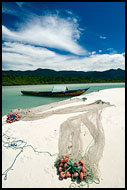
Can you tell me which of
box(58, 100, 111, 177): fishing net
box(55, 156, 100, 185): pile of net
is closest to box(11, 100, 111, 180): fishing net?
box(58, 100, 111, 177): fishing net

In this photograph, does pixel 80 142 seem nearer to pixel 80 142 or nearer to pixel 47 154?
pixel 80 142

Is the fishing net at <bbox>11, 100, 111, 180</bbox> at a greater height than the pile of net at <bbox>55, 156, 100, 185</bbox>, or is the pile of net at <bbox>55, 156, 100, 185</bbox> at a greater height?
the fishing net at <bbox>11, 100, 111, 180</bbox>

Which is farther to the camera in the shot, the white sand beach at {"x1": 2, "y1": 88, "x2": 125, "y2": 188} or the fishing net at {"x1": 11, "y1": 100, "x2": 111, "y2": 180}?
the fishing net at {"x1": 11, "y1": 100, "x2": 111, "y2": 180}

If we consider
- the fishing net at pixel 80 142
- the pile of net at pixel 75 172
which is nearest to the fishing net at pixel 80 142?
the fishing net at pixel 80 142

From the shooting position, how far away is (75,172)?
210 centimetres

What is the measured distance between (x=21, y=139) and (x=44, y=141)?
31.1 inches

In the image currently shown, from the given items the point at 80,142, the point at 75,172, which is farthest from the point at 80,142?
the point at 75,172

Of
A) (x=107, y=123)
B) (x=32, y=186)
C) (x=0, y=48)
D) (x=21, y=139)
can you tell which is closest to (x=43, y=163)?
(x=32, y=186)

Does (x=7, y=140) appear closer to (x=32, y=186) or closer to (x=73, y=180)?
(x=32, y=186)

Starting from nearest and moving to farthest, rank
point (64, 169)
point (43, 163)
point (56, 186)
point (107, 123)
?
point (56, 186) → point (64, 169) → point (43, 163) → point (107, 123)

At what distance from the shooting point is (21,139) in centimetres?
333

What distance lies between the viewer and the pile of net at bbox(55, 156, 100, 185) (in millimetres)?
2027

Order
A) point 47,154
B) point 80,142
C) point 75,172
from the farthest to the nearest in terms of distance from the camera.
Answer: point 80,142 < point 47,154 < point 75,172

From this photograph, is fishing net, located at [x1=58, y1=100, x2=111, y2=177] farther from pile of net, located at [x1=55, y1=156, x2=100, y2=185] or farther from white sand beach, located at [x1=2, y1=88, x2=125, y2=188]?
pile of net, located at [x1=55, y1=156, x2=100, y2=185]
